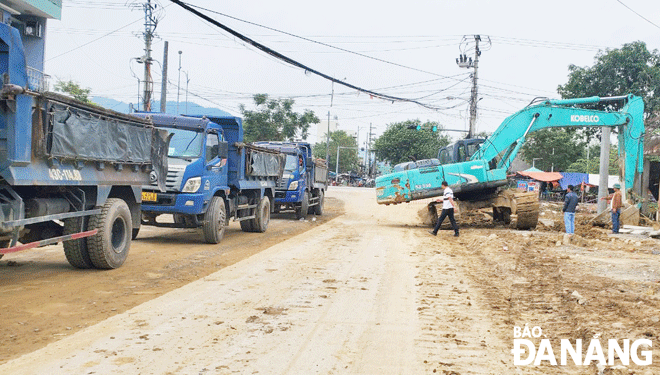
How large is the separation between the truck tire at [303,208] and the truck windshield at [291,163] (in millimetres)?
1165

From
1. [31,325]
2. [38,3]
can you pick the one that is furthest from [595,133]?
[31,325]

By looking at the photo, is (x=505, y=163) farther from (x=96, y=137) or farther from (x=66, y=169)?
(x=66, y=169)

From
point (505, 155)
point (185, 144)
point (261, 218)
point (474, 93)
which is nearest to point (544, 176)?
point (474, 93)

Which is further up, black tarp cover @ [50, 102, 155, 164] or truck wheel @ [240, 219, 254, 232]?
black tarp cover @ [50, 102, 155, 164]

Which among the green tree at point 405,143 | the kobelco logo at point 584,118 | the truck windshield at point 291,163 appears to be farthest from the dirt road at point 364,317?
the green tree at point 405,143

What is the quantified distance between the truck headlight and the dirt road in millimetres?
2124

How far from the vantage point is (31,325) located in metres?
5.80

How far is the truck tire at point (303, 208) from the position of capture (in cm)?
2169

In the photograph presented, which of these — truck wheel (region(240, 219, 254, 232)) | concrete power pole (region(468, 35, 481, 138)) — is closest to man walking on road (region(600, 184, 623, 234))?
truck wheel (region(240, 219, 254, 232))

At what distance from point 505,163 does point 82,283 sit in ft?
47.2

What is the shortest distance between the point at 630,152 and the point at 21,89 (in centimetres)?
1794

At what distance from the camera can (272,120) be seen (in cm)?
4812

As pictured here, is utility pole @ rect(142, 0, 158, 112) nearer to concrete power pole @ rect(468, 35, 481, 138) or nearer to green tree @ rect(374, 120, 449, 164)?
concrete power pole @ rect(468, 35, 481, 138)

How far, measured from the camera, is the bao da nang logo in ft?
16.1
